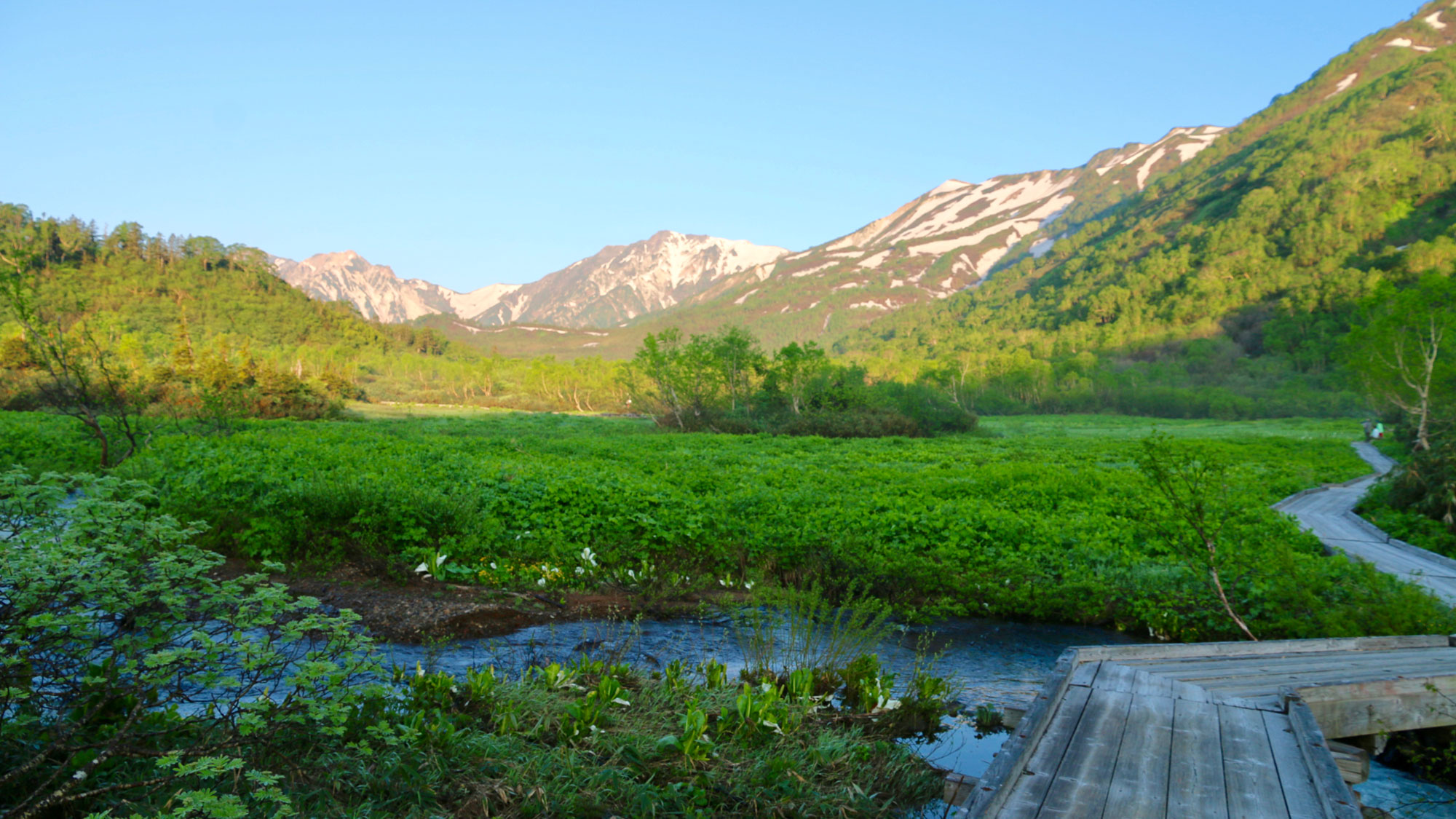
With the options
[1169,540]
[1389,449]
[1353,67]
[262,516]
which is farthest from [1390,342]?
[1353,67]

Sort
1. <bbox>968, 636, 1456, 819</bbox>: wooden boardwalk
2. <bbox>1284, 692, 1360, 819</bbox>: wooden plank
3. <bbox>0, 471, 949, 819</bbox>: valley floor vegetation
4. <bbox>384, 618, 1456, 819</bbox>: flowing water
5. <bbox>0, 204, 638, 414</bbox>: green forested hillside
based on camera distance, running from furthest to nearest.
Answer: <bbox>0, 204, 638, 414</bbox>: green forested hillside < <bbox>384, 618, 1456, 819</bbox>: flowing water < <bbox>0, 471, 949, 819</bbox>: valley floor vegetation < <bbox>968, 636, 1456, 819</bbox>: wooden boardwalk < <bbox>1284, 692, 1360, 819</bbox>: wooden plank

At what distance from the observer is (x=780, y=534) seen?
470 inches

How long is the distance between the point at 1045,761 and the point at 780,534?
26.9 feet

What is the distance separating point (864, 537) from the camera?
11609 millimetres

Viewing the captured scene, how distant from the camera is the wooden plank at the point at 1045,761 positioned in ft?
11.0

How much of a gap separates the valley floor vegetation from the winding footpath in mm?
8269

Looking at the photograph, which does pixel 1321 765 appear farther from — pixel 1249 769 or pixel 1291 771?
pixel 1249 769

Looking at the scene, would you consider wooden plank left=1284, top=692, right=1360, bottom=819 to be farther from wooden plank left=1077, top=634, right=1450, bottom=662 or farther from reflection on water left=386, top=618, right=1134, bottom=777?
reflection on water left=386, top=618, right=1134, bottom=777

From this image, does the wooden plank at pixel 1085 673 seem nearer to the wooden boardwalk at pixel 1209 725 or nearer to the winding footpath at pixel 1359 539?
the wooden boardwalk at pixel 1209 725

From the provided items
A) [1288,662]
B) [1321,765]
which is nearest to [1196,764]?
[1321,765]

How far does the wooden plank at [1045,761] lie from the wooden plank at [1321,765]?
1.08 metres

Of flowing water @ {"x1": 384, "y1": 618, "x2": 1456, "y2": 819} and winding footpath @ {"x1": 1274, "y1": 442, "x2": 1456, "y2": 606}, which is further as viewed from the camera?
winding footpath @ {"x1": 1274, "y1": 442, "x2": 1456, "y2": 606}

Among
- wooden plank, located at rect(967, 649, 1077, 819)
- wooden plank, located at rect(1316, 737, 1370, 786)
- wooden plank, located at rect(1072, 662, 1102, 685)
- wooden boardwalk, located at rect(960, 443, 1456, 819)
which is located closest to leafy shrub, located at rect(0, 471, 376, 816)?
wooden plank, located at rect(967, 649, 1077, 819)

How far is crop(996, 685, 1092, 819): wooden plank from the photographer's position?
335cm
